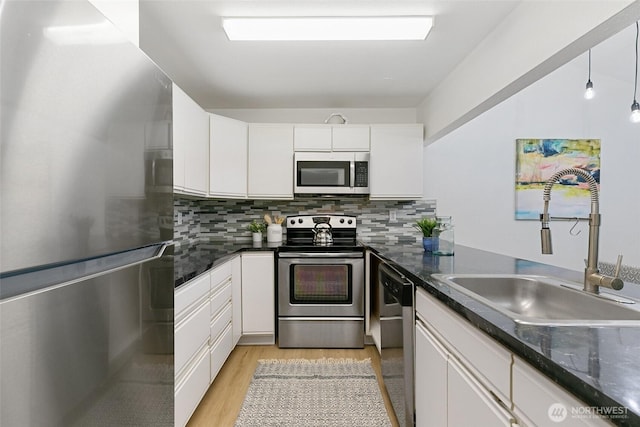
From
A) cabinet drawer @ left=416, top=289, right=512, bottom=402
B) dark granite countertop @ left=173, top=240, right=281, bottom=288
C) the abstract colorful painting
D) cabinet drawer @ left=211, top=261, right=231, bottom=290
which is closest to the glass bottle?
cabinet drawer @ left=416, top=289, right=512, bottom=402

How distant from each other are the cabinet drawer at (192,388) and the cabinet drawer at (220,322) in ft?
0.45

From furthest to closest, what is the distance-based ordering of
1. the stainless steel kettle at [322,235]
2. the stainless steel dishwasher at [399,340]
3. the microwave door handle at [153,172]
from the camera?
the stainless steel kettle at [322,235] < the stainless steel dishwasher at [399,340] < the microwave door handle at [153,172]

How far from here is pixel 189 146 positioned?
2.39 metres

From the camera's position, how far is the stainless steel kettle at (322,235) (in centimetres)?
319

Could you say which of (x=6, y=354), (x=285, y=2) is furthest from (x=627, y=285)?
(x=285, y=2)

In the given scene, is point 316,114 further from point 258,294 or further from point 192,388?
point 192,388

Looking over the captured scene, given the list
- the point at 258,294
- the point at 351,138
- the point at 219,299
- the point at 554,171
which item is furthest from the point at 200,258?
the point at 554,171

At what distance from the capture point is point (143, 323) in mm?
933

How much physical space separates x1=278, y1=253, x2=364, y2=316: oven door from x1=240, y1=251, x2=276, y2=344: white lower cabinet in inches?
3.6

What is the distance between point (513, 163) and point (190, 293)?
3349 mm

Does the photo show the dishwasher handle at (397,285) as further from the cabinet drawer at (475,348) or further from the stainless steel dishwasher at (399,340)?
the cabinet drawer at (475,348)

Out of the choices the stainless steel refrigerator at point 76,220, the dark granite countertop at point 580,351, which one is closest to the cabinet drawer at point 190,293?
the stainless steel refrigerator at point 76,220

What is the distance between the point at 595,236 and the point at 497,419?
0.76 meters

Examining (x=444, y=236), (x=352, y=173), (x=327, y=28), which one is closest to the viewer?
(x=327, y=28)
